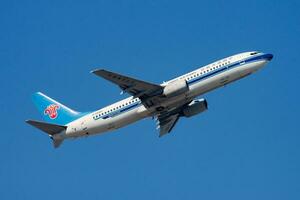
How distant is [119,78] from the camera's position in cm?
6881

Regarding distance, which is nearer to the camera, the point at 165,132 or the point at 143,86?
the point at 143,86

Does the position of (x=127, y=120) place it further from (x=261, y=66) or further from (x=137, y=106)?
(x=261, y=66)

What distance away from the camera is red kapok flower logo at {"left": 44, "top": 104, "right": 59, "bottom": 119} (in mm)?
78912

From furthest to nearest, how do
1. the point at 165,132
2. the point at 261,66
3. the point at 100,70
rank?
the point at 165,132 → the point at 261,66 → the point at 100,70

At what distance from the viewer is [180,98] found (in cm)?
7038

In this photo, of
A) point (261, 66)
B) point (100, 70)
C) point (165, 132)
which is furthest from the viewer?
point (165, 132)

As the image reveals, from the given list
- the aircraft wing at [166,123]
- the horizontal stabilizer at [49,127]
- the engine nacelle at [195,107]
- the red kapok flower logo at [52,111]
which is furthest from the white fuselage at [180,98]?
the aircraft wing at [166,123]

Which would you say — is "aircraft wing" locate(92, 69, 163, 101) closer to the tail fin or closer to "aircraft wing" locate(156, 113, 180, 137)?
"aircraft wing" locate(156, 113, 180, 137)

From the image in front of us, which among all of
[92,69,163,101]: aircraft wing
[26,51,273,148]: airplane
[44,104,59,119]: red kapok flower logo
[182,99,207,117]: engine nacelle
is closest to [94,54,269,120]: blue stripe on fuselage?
[26,51,273,148]: airplane

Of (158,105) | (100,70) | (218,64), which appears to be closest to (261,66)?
(218,64)

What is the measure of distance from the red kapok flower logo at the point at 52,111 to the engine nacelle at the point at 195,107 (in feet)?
47.5

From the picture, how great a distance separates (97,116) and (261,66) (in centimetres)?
1733

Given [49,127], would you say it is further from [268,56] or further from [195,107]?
[268,56]

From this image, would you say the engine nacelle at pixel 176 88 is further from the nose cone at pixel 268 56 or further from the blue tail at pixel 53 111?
the blue tail at pixel 53 111
